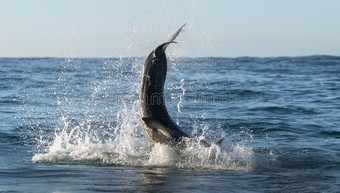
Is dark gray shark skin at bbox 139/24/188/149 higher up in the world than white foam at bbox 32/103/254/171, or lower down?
higher up

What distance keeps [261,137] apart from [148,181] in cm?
623

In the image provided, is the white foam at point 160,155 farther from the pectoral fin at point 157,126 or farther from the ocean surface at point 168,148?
the pectoral fin at point 157,126

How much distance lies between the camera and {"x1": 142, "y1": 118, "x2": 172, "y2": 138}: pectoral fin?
10859 mm

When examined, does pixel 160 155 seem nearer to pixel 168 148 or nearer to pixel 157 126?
pixel 168 148

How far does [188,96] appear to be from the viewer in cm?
2478

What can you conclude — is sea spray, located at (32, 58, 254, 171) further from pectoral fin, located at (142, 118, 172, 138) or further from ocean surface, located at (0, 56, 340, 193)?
pectoral fin, located at (142, 118, 172, 138)

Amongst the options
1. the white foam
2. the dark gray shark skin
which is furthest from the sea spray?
the dark gray shark skin

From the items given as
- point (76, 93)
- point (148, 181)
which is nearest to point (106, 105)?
point (76, 93)

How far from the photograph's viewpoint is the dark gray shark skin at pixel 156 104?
11102 millimetres


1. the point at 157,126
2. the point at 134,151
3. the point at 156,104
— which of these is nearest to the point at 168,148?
the point at 157,126

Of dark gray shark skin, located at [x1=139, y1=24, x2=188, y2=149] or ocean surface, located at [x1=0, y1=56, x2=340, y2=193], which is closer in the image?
ocean surface, located at [x1=0, y1=56, x2=340, y2=193]

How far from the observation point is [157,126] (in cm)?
1102

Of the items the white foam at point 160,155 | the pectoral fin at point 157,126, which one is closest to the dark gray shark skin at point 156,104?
the pectoral fin at point 157,126

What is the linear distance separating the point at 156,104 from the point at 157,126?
0.55 metres
